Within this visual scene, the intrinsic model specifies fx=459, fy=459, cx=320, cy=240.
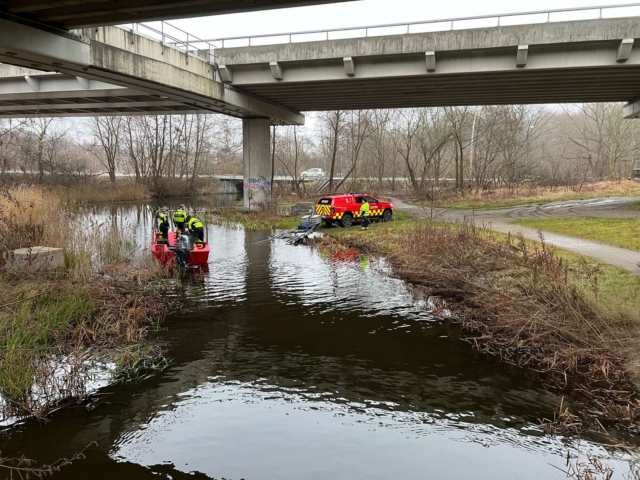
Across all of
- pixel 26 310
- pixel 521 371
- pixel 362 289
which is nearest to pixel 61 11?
pixel 26 310

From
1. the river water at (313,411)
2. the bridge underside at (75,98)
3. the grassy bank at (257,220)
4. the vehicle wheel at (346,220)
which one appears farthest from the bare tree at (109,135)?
the river water at (313,411)

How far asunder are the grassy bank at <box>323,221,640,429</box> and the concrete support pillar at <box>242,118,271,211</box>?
58.8 ft

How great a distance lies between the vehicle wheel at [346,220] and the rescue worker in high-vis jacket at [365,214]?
0.56m

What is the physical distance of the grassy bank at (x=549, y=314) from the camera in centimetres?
620

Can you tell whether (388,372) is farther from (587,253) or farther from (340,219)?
(340,219)

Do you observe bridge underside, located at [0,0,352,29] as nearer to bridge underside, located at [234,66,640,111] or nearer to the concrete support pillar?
bridge underside, located at [234,66,640,111]

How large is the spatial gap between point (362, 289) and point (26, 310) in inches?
270

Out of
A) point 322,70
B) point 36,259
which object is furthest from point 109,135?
point 36,259

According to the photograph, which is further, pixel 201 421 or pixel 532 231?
pixel 532 231

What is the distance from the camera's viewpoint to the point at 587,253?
1245cm

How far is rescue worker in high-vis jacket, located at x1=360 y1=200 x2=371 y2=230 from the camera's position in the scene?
66.7ft

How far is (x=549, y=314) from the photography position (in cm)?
736

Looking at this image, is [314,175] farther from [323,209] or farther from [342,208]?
[342,208]

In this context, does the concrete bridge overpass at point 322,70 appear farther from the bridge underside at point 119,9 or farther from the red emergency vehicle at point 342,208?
the red emergency vehicle at point 342,208
